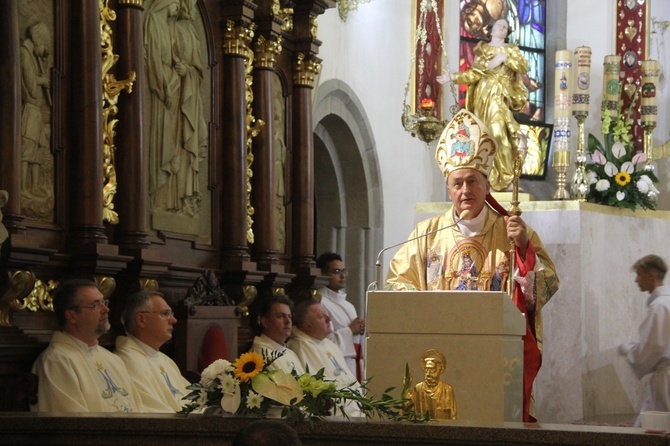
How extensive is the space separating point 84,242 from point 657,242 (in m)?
9.54

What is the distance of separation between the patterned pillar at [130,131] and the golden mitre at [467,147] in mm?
1715

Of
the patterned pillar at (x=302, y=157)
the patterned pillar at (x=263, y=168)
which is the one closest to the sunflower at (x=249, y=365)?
the patterned pillar at (x=263, y=168)

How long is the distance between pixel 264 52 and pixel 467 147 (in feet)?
7.86

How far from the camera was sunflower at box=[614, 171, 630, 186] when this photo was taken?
1438 cm

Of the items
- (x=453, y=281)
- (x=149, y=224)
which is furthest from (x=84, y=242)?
(x=453, y=281)

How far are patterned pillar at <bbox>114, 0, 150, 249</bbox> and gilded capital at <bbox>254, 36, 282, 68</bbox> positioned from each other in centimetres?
196

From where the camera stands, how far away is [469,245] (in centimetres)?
707

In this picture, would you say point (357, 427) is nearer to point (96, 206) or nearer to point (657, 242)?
point (96, 206)

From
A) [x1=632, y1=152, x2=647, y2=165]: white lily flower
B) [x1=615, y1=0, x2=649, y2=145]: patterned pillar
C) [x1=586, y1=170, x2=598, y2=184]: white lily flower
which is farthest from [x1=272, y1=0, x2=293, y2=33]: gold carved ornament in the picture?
[x1=615, y1=0, x2=649, y2=145]: patterned pillar

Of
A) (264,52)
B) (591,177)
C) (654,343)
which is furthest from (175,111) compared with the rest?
(591,177)

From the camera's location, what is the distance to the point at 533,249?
22.4 feet

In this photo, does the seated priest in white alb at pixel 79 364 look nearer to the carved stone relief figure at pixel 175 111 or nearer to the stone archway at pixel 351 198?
the carved stone relief figure at pixel 175 111

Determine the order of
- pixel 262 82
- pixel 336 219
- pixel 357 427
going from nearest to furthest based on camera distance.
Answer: pixel 357 427 < pixel 262 82 < pixel 336 219

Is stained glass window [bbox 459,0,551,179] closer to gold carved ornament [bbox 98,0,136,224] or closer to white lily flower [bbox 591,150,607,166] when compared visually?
white lily flower [bbox 591,150,607,166]
